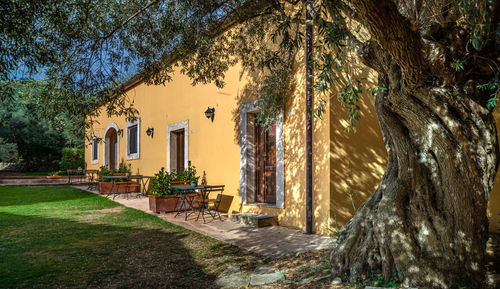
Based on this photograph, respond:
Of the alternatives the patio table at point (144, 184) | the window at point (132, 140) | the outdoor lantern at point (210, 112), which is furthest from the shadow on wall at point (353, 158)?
the window at point (132, 140)

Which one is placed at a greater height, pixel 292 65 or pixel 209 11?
pixel 209 11

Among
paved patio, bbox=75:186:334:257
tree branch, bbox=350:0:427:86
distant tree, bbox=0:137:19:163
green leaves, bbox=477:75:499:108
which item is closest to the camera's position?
tree branch, bbox=350:0:427:86

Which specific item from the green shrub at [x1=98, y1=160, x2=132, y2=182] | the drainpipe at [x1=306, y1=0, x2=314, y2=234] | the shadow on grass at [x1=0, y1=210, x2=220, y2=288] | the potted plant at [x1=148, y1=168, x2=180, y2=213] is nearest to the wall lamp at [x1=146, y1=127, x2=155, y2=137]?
the green shrub at [x1=98, y1=160, x2=132, y2=182]

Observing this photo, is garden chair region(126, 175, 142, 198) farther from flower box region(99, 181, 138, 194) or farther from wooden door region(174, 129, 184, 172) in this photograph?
wooden door region(174, 129, 184, 172)

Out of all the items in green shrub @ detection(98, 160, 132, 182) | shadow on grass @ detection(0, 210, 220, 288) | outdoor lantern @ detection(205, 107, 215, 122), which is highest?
outdoor lantern @ detection(205, 107, 215, 122)

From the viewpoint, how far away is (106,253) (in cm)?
468

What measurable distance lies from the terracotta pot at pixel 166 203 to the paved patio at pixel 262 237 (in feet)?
2.76

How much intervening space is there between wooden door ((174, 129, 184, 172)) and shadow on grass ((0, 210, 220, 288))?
4.19 meters

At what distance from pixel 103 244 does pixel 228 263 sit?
84.3 inches

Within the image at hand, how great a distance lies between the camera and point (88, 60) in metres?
5.11

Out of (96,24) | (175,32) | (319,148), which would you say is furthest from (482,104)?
(96,24)

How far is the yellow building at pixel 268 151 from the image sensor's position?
18.4 ft

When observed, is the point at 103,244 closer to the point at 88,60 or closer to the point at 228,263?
the point at 228,263

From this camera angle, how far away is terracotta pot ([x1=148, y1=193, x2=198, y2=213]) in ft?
26.1
